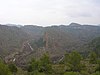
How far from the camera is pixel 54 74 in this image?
212 feet

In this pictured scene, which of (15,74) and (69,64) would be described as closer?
(15,74)

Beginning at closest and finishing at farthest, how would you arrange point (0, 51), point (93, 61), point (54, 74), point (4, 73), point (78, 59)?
point (4, 73) < point (54, 74) < point (78, 59) < point (93, 61) < point (0, 51)

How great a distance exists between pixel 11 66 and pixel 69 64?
18.4 m

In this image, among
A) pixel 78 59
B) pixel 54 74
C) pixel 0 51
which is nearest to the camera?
pixel 54 74

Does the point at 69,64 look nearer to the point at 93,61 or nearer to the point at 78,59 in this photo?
the point at 78,59

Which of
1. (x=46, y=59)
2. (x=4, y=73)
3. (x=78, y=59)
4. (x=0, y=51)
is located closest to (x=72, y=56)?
(x=78, y=59)

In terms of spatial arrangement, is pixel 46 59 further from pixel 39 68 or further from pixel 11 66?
pixel 11 66

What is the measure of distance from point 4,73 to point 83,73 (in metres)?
22.8

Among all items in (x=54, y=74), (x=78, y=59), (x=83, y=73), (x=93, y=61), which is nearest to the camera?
(x=83, y=73)

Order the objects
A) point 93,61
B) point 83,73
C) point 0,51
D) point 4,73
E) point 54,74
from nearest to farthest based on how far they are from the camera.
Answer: point 4,73
point 83,73
point 54,74
point 93,61
point 0,51

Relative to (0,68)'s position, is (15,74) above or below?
below

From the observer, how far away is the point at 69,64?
233 feet

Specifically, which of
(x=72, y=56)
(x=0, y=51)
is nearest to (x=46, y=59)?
(x=72, y=56)

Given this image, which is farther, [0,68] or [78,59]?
[78,59]
